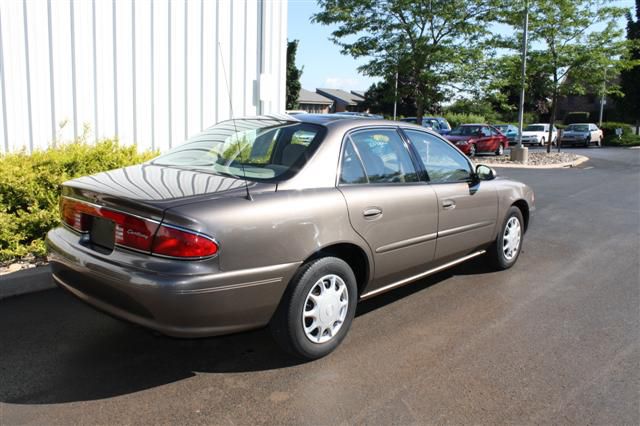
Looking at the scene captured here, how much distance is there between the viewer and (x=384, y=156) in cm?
441

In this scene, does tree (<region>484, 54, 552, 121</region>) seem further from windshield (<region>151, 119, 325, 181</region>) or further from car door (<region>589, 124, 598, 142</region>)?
windshield (<region>151, 119, 325, 181</region>)

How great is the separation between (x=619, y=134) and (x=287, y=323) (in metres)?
41.7

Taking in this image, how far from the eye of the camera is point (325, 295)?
368 centimetres

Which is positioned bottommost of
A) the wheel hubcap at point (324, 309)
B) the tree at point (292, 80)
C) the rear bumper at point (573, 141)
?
the wheel hubcap at point (324, 309)

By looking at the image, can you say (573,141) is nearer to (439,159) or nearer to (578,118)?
(578,118)

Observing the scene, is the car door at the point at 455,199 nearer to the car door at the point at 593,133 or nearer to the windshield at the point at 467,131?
the windshield at the point at 467,131

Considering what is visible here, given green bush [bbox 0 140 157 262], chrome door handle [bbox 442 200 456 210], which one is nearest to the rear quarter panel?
chrome door handle [bbox 442 200 456 210]

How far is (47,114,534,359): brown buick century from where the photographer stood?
3.11 m

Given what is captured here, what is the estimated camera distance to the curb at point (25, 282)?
4777mm

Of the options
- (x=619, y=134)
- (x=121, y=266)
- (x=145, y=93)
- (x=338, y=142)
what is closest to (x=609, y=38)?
(x=619, y=134)

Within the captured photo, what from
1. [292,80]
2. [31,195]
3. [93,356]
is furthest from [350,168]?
[292,80]

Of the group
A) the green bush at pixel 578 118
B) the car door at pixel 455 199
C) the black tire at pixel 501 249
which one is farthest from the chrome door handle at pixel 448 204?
the green bush at pixel 578 118

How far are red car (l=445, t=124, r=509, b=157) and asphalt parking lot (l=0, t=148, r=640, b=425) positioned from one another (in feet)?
66.0

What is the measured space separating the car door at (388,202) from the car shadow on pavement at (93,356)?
1050 millimetres
